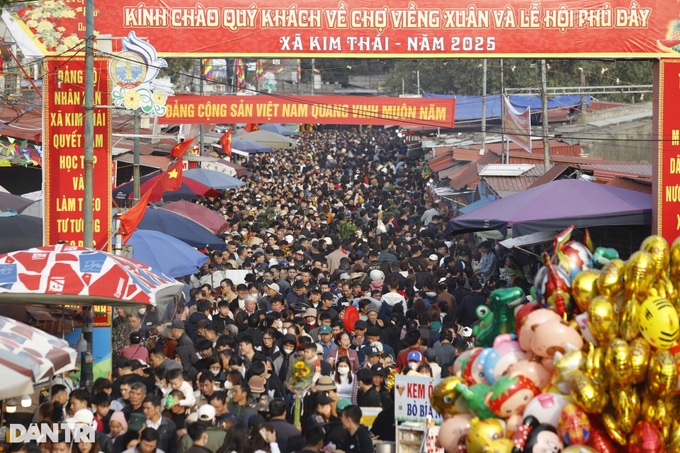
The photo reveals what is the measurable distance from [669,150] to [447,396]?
885 cm

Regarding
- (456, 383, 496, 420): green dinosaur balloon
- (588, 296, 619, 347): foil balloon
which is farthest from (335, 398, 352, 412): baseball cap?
(588, 296, 619, 347): foil balloon

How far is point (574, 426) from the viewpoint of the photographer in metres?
7.97

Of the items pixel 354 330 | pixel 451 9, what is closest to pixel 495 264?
pixel 451 9

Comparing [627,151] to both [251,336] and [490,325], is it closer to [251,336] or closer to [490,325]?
[251,336]

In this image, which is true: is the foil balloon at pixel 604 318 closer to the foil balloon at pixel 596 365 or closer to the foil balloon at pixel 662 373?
the foil balloon at pixel 596 365

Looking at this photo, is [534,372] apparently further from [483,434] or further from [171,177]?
[171,177]

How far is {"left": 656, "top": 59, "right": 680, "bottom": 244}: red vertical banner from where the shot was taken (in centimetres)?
1670

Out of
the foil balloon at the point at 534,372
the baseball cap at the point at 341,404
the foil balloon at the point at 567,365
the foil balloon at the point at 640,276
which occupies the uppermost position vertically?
the foil balloon at the point at 640,276

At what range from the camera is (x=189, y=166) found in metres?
35.0

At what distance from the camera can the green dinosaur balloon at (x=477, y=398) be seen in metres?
8.64

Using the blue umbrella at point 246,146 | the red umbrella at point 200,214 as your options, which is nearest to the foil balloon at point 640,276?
the red umbrella at point 200,214

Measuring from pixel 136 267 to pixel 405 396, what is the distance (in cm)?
383

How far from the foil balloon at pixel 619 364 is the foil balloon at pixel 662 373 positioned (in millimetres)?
133

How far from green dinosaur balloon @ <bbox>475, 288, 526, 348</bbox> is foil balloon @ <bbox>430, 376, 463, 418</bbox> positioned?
2.14 feet
